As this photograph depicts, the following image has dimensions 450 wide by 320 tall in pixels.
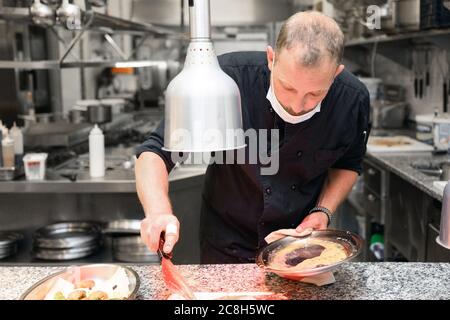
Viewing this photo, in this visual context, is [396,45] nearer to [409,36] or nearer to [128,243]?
[409,36]

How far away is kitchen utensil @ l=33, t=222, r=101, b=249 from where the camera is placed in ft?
10.00

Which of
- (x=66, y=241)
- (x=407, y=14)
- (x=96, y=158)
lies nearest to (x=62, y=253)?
(x=66, y=241)

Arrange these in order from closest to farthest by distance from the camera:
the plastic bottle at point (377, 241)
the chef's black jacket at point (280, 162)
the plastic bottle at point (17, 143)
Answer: the chef's black jacket at point (280, 162) < the plastic bottle at point (17, 143) < the plastic bottle at point (377, 241)

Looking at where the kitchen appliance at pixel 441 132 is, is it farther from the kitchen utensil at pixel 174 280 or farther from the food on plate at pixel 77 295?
the food on plate at pixel 77 295

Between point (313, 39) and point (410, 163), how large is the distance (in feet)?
7.42

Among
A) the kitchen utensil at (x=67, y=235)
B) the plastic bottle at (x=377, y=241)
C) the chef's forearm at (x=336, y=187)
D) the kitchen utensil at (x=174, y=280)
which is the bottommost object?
the plastic bottle at (x=377, y=241)

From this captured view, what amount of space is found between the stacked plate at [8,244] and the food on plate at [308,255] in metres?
2.09

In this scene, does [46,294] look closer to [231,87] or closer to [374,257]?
[231,87]

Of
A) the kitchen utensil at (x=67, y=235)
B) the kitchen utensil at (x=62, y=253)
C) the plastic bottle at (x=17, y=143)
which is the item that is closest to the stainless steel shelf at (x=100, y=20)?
the plastic bottle at (x=17, y=143)

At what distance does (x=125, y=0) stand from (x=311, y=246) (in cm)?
550

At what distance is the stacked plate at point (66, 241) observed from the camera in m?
3.05

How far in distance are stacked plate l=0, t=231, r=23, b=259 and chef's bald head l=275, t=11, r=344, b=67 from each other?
2.28 m

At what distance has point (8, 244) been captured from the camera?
3.16 meters

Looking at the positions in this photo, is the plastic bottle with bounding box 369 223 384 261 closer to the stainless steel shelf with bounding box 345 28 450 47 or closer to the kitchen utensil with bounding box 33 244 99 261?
the stainless steel shelf with bounding box 345 28 450 47
